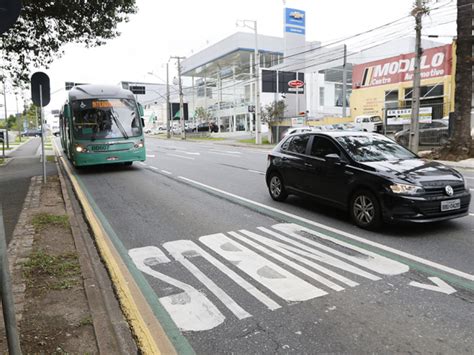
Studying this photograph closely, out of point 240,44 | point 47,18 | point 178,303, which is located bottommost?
point 178,303

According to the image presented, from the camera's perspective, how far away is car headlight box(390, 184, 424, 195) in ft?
20.1

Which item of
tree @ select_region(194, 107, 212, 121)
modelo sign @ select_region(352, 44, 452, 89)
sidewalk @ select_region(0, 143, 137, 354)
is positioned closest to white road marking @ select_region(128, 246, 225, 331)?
sidewalk @ select_region(0, 143, 137, 354)

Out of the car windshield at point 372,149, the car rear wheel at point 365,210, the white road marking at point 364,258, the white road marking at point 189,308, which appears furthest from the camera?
the car windshield at point 372,149

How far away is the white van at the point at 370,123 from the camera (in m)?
32.8

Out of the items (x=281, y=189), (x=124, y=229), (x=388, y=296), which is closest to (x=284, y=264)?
(x=388, y=296)

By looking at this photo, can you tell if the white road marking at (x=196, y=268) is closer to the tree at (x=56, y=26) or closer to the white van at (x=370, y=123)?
the tree at (x=56, y=26)

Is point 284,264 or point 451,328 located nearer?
point 451,328

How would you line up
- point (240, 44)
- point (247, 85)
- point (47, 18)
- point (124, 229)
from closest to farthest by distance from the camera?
1. point (124, 229)
2. point (47, 18)
3. point (240, 44)
4. point (247, 85)

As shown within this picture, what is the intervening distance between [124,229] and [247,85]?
6079 centimetres

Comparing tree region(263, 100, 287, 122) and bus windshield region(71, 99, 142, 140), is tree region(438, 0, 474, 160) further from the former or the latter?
tree region(263, 100, 287, 122)

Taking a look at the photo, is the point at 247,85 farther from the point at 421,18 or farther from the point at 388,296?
the point at 388,296

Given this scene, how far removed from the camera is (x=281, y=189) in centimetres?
900

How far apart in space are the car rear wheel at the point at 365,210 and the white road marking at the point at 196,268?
270 cm

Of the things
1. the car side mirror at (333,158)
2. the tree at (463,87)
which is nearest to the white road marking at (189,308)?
the car side mirror at (333,158)
